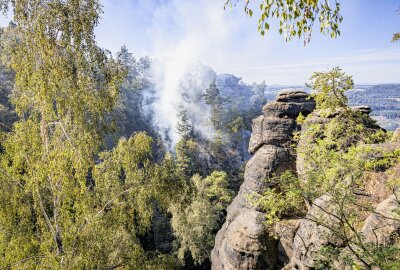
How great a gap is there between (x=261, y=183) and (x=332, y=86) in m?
13.0

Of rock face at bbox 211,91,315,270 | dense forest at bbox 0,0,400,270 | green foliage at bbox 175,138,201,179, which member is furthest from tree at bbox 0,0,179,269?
green foliage at bbox 175,138,201,179

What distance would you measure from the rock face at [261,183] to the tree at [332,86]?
1036 cm

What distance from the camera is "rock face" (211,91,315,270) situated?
16016 mm

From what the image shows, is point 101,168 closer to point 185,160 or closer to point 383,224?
point 383,224

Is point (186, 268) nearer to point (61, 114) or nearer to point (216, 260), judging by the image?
point (216, 260)

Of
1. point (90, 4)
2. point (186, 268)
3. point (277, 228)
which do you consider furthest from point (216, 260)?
point (90, 4)

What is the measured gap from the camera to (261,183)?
18812mm

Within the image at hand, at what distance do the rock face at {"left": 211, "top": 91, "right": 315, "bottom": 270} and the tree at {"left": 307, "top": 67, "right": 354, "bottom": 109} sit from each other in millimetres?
10357

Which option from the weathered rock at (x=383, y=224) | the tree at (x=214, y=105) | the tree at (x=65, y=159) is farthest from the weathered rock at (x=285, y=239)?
the tree at (x=214, y=105)

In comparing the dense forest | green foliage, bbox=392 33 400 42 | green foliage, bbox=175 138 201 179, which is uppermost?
green foliage, bbox=392 33 400 42

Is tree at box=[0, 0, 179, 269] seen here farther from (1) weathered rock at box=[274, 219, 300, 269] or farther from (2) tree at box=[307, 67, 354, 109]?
(1) weathered rock at box=[274, 219, 300, 269]

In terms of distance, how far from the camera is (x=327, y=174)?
6.24 m

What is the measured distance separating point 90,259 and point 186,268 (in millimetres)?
25688

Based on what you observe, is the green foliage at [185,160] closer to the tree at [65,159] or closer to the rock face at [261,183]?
the rock face at [261,183]
